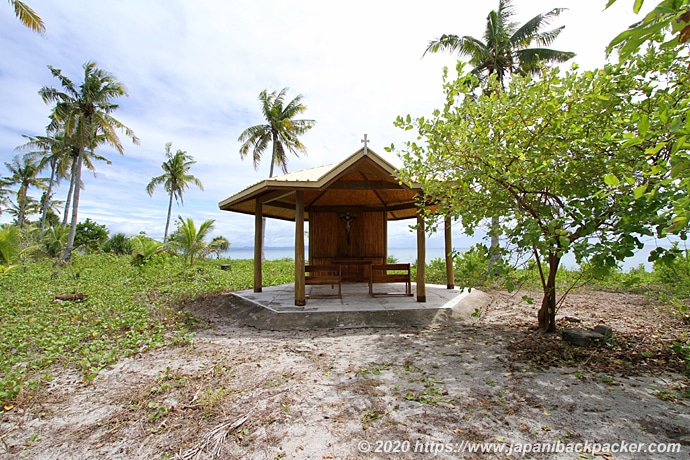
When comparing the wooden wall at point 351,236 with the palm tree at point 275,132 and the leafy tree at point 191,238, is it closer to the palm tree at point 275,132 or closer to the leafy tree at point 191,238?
the leafy tree at point 191,238

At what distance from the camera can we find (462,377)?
4.18 metres

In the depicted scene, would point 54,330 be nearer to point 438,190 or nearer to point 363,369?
point 363,369

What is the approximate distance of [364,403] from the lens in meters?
3.51

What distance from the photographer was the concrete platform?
22.6 feet

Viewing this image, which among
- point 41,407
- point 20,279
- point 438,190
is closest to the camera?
point 41,407

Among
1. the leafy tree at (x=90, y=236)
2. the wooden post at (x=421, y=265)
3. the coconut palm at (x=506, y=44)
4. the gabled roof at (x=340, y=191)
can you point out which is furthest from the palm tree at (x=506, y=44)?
the leafy tree at (x=90, y=236)

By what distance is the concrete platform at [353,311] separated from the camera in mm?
6895

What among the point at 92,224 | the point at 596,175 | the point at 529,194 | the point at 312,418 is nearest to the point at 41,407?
the point at 312,418

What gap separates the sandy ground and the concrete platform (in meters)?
1.16

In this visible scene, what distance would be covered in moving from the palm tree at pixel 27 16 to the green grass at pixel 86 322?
309 inches

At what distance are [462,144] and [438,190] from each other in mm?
806

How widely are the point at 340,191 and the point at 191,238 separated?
8553mm

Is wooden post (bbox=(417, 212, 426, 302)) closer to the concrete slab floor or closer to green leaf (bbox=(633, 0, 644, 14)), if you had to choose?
the concrete slab floor

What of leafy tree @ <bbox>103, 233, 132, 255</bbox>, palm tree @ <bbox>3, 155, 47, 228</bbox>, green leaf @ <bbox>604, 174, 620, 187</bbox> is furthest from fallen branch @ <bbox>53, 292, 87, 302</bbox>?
palm tree @ <bbox>3, 155, 47, 228</bbox>
